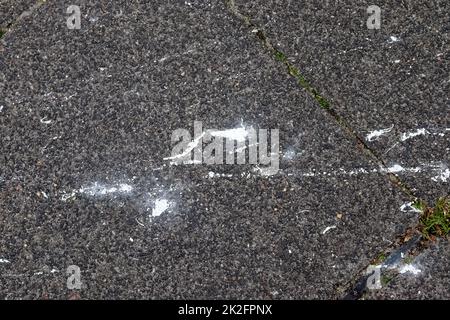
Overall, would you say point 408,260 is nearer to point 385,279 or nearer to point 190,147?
point 385,279

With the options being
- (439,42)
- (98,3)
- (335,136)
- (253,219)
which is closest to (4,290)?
(253,219)

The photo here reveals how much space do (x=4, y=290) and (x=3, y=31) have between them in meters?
1.24

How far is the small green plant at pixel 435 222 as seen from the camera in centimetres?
279

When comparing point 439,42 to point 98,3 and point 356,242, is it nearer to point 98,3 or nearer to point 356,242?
point 356,242

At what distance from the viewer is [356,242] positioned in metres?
2.78

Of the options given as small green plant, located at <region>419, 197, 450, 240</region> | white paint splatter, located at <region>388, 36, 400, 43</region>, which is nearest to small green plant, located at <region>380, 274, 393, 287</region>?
small green plant, located at <region>419, 197, 450, 240</region>

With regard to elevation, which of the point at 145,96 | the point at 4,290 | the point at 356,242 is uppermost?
the point at 145,96

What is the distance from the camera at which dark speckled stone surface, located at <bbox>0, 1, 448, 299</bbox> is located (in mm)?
2771

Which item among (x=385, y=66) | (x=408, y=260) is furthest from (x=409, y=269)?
(x=385, y=66)

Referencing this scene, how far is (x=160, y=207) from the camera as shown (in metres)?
2.82

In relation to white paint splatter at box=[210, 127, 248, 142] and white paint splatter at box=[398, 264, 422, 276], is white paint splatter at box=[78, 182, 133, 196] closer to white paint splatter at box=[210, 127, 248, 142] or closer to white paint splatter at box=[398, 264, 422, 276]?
white paint splatter at box=[210, 127, 248, 142]

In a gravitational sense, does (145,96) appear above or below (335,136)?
above

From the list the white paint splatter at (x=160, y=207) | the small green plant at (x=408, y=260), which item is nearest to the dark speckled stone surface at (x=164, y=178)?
the white paint splatter at (x=160, y=207)

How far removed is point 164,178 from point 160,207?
13cm
